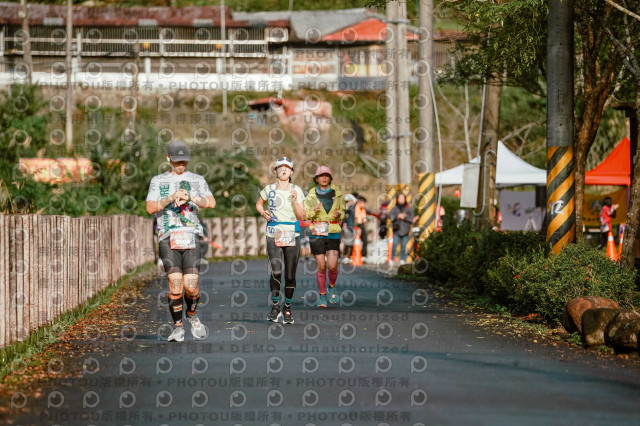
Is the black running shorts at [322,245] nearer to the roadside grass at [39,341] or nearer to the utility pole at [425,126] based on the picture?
the roadside grass at [39,341]

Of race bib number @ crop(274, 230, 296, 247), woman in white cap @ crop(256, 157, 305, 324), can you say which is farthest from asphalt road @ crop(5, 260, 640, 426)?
race bib number @ crop(274, 230, 296, 247)

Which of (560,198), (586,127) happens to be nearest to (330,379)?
(560,198)

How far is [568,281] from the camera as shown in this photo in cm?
1301

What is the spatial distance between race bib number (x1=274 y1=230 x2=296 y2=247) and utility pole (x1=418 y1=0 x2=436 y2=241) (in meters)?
10.5

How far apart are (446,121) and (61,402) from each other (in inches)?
2533

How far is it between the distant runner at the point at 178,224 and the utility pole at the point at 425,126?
1272cm

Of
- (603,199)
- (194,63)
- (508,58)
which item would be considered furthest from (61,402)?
(194,63)

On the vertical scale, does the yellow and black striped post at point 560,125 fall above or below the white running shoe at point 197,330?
above

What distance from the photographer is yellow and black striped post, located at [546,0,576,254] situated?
1504cm

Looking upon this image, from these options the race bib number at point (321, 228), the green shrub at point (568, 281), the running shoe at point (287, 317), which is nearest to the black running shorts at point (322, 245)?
A: the race bib number at point (321, 228)

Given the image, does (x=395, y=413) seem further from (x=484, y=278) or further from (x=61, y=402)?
(x=484, y=278)

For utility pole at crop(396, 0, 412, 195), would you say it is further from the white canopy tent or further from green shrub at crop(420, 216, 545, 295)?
the white canopy tent

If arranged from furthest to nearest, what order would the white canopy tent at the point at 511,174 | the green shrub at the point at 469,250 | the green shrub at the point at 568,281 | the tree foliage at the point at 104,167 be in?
the white canopy tent at the point at 511,174
the tree foliage at the point at 104,167
the green shrub at the point at 469,250
the green shrub at the point at 568,281

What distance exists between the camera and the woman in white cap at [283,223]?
13961 mm
